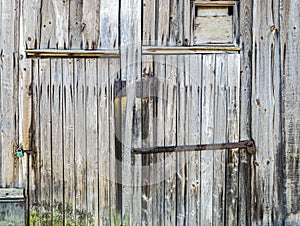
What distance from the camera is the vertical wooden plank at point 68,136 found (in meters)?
3.28

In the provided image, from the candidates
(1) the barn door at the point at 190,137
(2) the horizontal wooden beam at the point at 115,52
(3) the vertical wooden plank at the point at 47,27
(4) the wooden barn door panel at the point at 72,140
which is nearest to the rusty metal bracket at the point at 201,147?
(1) the barn door at the point at 190,137

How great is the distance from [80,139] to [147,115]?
1.97ft

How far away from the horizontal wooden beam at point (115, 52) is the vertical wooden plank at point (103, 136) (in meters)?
0.08

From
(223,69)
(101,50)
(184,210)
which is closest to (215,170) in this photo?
(184,210)

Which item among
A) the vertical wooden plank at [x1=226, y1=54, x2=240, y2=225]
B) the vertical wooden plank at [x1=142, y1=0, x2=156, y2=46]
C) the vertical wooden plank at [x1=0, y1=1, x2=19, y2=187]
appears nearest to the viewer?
the vertical wooden plank at [x1=0, y1=1, x2=19, y2=187]

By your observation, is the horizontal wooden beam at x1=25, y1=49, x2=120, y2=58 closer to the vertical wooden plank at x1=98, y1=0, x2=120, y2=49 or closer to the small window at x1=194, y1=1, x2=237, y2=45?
the vertical wooden plank at x1=98, y1=0, x2=120, y2=49

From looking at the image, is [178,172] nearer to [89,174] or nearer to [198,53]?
[89,174]

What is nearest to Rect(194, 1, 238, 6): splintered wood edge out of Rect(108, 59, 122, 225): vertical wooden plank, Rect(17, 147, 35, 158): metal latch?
Rect(108, 59, 122, 225): vertical wooden plank

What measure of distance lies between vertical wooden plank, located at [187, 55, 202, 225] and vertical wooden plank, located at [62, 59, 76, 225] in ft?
3.25

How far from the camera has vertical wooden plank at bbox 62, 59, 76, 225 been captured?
3.28m

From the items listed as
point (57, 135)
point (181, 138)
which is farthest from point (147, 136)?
point (57, 135)

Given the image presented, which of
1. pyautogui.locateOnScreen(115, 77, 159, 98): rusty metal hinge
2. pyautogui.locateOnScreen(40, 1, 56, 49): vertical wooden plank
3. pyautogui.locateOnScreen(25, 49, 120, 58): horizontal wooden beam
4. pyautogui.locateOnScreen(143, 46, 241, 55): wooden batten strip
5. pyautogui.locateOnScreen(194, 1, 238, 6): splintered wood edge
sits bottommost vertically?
pyautogui.locateOnScreen(115, 77, 159, 98): rusty metal hinge

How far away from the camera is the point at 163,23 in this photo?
3.34 meters

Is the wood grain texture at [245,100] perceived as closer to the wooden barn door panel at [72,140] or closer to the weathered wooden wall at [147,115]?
the weathered wooden wall at [147,115]
